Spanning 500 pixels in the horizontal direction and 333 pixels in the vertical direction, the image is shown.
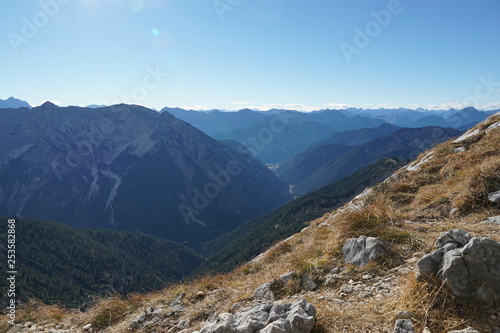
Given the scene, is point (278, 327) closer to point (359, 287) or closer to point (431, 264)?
point (359, 287)

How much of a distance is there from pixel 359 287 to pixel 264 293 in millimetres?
2981

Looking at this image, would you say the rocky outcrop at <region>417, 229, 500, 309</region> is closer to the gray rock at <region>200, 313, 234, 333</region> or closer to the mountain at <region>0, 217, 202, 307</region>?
the gray rock at <region>200, 313, 234, 333</region>

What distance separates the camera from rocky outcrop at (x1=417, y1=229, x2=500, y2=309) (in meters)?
4.81

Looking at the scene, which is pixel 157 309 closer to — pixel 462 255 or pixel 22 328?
pixel 22 328

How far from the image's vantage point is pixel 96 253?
16588 centimetres

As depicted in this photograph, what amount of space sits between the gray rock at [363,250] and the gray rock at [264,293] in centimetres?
268

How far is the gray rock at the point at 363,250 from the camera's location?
7820 mm

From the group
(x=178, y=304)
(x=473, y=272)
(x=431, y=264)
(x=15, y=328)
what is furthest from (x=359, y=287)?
(x=15, y=328)

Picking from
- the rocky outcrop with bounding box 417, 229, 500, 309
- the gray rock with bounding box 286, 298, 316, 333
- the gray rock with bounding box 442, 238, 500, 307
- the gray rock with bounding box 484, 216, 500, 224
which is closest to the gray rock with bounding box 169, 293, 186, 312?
the gray rock with bounding box 286, 298, 316, 333

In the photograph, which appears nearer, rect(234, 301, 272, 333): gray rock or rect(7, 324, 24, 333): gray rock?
rect(234, 301, 272, 333): gray rock

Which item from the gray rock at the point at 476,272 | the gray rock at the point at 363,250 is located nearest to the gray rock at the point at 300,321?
the gray rock at the point at 476,272

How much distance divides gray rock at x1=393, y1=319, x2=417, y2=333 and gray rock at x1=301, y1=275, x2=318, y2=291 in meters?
3.49

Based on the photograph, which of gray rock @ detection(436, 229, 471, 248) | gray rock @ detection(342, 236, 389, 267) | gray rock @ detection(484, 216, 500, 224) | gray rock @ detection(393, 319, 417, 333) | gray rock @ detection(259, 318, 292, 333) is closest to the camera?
gray rock @ detection(393, 319, 417, 333)

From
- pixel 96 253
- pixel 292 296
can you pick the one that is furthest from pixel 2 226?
pixel 292 296
